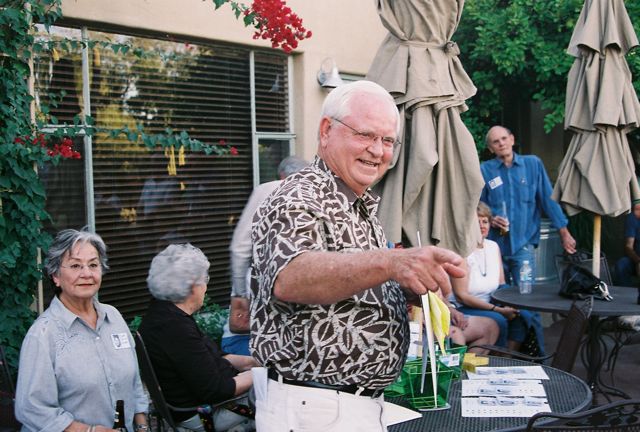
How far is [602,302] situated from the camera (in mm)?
5660

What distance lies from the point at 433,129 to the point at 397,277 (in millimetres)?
2635

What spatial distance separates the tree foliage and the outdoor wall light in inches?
82.5

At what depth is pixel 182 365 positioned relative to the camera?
3.97 metres

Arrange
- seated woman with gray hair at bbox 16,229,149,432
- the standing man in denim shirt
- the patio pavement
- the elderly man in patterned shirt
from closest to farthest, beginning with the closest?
the elderly man in patterned shirt → seated woman with gray hair at bbox 16,229,149,432 → the patio pavement → the standing man in denim shirt

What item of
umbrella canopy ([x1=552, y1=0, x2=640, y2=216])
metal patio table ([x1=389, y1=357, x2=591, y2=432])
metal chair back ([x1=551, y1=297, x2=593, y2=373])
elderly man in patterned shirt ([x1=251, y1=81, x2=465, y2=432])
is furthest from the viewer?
umbrella canopy ([x1=552, y1=0, x2=640, y2=216])

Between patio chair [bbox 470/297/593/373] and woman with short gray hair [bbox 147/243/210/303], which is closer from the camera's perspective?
woman with short gray hair [bbox 147/243/210/303]

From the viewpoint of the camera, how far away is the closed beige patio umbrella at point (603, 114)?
19.4 feet

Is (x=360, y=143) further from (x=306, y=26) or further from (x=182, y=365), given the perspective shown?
(x=306, y=26)

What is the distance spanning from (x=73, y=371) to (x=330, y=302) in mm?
2197

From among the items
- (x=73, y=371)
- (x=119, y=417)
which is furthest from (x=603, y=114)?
(x=73, y=371)

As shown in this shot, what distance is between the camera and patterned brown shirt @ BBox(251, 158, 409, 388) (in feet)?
6.63

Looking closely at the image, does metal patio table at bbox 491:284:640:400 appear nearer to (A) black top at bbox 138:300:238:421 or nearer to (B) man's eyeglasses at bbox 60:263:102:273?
(A) black top at bbox 138:300:238:421

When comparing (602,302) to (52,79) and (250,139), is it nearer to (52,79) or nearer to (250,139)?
(250,139)

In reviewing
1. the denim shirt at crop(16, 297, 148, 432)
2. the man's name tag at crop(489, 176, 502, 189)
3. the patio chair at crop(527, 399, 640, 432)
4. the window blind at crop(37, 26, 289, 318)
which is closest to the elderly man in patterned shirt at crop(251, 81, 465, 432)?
the patio chair at crop(527, 399, 640, 432)
